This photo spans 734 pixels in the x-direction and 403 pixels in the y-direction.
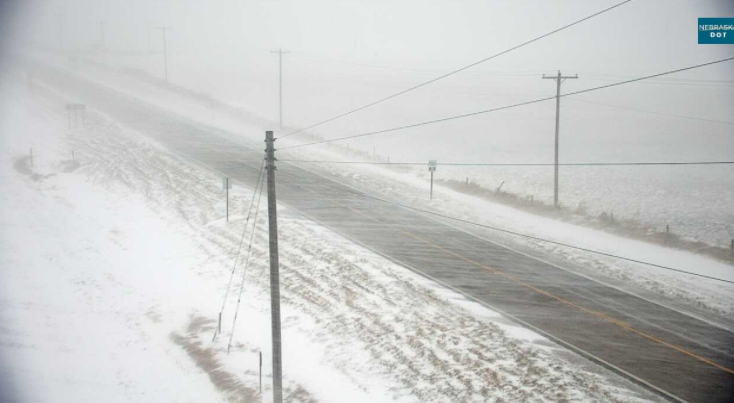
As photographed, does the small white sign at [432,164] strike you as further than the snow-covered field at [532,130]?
No

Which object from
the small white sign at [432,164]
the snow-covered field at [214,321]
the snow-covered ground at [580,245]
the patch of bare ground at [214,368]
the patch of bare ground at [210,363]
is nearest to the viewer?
the snow-covered field at [214,321]

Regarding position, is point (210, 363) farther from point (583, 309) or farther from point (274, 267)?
point (583, 309)

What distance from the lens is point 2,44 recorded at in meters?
108

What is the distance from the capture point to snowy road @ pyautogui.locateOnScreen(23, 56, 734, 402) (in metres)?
14.3

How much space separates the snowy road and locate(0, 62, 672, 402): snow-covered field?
1119mm

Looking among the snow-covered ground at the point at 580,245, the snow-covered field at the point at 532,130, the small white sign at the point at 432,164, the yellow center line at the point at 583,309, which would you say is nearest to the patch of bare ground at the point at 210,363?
the yellow center line at the point at 583,309

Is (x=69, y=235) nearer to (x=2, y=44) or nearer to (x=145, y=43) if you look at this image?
(x=2, y=44)

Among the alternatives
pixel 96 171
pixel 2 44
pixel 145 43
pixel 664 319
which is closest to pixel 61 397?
pixel 664 319

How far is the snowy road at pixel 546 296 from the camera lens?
14.3 meters

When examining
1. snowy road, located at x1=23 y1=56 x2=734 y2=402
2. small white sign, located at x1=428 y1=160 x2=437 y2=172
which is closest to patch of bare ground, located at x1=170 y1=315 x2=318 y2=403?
snowy road, located at x1=23 y1=56 x2=734 y2=402

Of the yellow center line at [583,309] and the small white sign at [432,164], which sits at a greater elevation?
the small white sign at [432,164]

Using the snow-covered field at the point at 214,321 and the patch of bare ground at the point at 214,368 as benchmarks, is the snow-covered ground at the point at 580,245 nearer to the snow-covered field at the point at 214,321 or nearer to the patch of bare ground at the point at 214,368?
the snow-covered field at the point at 214,321

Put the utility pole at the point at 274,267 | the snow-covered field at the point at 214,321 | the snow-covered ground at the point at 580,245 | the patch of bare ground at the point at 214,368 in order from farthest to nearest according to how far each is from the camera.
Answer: the snow-covered ground at the point at 580,245 → the patch of bare ground at the point at 214,368 → the snow-covered field at the point at 214,321 → the utility pole at the point at 274,267

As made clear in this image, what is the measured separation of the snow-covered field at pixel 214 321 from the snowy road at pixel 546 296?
112 cm
